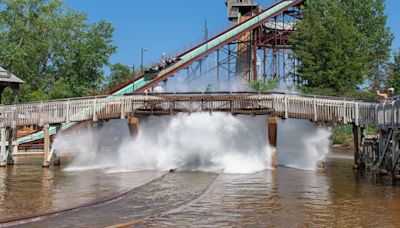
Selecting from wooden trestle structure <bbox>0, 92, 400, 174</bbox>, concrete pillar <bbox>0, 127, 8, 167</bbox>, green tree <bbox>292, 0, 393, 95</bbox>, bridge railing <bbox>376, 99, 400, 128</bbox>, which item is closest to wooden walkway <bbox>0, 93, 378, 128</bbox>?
wooden trestle structure <bbox>0, 92, 400, 174</bbox>

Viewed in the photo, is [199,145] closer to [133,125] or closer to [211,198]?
[133,125]

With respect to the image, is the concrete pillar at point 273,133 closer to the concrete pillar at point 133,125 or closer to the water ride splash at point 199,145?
the water ride splash at point 199,145

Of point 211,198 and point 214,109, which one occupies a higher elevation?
point 214,109

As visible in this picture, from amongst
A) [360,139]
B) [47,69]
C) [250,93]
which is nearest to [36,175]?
[250,93]

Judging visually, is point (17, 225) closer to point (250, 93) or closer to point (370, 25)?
point (250, 93)

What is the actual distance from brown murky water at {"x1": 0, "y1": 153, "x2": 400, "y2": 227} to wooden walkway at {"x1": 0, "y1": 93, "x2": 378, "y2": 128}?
3955 millimetres

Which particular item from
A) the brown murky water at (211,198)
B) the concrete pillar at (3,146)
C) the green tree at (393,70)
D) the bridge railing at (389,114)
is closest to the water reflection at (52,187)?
the brown murky water at (211,198)

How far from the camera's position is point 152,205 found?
16.4 meters

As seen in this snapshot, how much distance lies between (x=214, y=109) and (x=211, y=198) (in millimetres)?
13021

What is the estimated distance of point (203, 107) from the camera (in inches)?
1214

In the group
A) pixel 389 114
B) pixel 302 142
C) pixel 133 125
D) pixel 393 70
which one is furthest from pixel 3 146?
pixel 393 70

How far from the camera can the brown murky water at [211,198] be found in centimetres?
1386

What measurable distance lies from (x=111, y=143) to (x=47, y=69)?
1258 inches

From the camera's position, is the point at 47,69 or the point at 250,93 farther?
the point at 47,69
